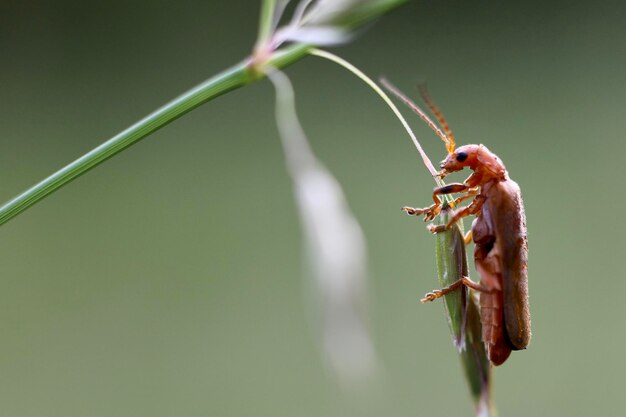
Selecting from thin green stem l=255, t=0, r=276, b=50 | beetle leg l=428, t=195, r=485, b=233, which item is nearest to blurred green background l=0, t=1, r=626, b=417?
beetle leg l=428, t=195, r=485, b=233

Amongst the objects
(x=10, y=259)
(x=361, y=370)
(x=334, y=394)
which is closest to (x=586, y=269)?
(x=334, y=394)

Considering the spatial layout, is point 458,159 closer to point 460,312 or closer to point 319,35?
point 460,312

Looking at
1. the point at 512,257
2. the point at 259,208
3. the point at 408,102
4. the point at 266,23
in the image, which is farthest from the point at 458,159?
the point at 259,208

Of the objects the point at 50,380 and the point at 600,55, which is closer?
the point at 50,380

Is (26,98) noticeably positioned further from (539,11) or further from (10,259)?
(539,11)

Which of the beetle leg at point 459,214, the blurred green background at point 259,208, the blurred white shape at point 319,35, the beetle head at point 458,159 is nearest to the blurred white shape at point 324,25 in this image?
the blurred white shape at point 319,35

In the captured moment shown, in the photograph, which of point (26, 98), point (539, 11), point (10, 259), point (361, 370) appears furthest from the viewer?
point (539, 11)

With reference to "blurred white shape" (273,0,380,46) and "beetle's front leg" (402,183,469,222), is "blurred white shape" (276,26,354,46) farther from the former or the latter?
"beetle's front leg" (402,183,469,222)
